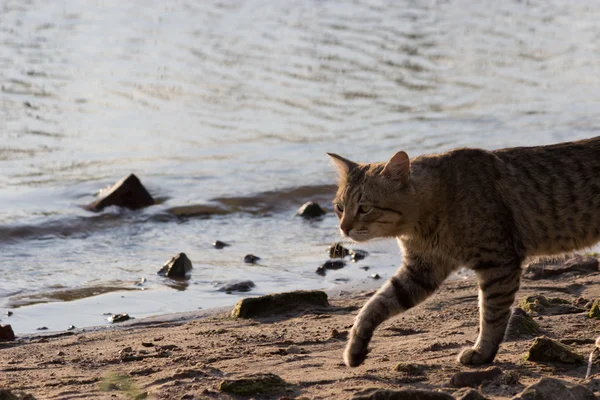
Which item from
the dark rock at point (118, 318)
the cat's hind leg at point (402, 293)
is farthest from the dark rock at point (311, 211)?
the cat's hind leg at point (402, 293)

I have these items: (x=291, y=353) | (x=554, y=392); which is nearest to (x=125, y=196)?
(x=291, y=353)

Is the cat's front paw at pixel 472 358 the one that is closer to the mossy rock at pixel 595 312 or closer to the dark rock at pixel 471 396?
the dark rock at pixel 471 396

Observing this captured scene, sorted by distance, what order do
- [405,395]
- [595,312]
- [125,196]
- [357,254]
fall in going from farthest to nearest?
1. [125,196]
2. [357,254]
3. [595,312]
4. [405,395]

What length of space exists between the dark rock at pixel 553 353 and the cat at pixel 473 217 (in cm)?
31

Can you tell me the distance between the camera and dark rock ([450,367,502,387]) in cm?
478

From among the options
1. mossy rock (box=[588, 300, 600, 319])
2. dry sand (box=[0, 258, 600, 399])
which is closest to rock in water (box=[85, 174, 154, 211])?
dry sand (box=[0, 258, 600, 399])

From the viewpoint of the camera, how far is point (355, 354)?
17.7 feet

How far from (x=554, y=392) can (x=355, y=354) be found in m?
1.43

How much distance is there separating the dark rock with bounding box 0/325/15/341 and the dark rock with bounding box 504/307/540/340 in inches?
131

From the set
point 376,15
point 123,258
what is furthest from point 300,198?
point 376,15

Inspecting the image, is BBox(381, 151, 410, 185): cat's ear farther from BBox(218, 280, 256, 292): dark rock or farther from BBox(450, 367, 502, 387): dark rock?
BBox(218, 280, 256, 292): dark rock

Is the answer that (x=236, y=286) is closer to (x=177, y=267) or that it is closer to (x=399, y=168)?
(x=177, y=267)

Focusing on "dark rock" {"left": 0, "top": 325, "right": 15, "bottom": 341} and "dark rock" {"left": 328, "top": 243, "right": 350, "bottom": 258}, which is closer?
"dark rock" {"left": 0, "top": 325, "right": 15, "bottom": 341}

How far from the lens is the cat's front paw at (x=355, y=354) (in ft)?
17.7
